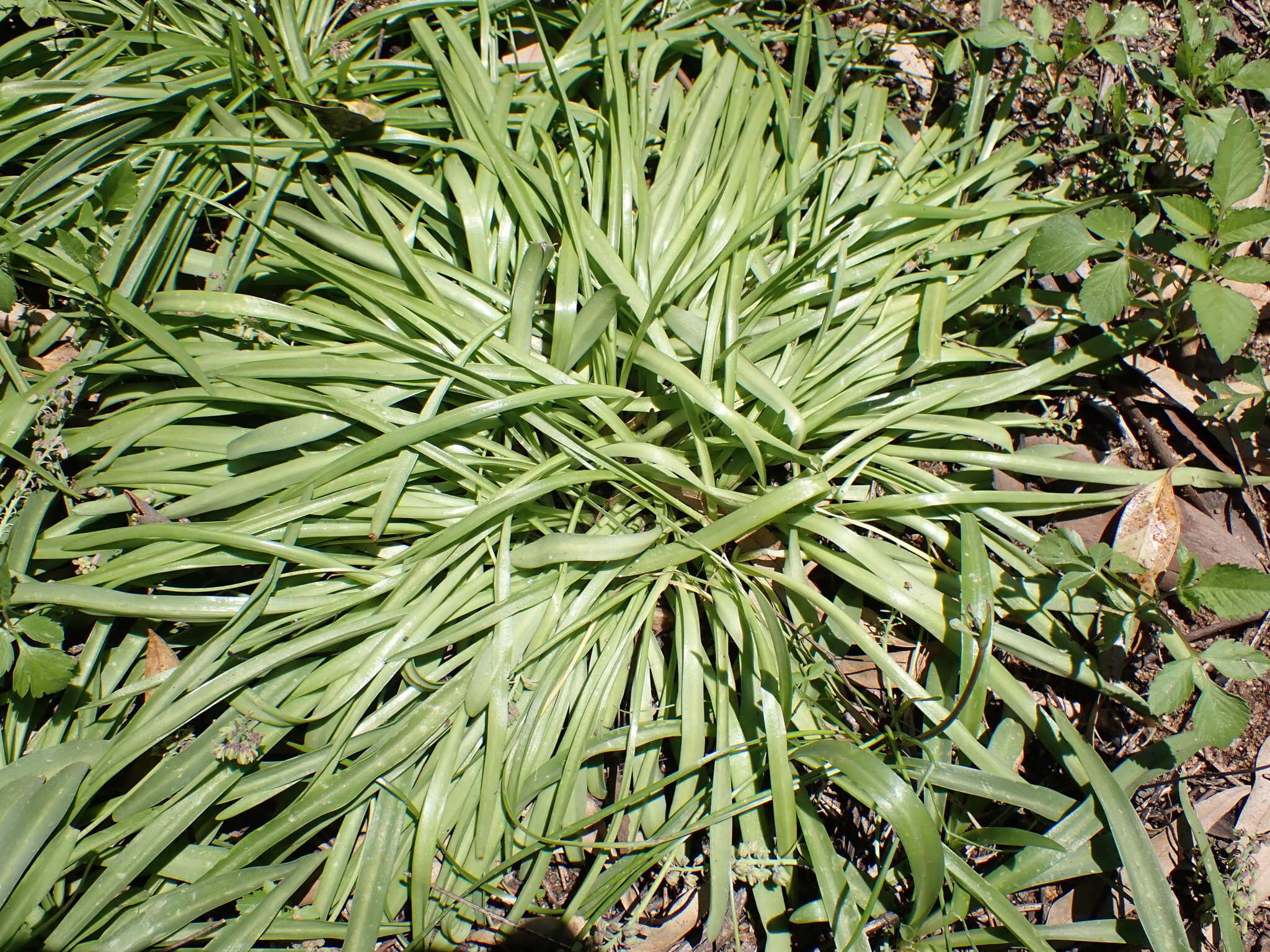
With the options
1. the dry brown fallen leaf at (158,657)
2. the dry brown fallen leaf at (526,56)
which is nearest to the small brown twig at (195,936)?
the dry brown fallen leaf at (158,657)

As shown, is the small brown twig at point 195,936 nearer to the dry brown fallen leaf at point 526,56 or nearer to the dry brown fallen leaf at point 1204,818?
the dry brown fallen leaf at point 1204,818

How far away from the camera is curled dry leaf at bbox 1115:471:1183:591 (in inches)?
65.2

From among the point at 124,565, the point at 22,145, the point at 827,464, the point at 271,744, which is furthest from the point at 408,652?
the point at 22,145

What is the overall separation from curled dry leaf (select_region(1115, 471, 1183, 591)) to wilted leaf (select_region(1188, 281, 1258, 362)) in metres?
0.33

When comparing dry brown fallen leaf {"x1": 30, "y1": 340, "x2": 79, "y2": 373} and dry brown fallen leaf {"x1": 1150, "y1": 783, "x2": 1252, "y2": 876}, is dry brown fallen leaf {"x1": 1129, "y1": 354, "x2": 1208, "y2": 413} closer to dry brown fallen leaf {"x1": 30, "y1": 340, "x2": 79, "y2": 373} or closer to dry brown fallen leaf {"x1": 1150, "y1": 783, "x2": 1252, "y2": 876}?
dry brown fallen leaf {"x1": 1150, "y1": 783, "x2": 1252, "y2": 876}

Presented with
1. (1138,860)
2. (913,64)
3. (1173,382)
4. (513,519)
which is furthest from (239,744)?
(913,64)

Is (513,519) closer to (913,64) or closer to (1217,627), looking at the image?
(1217,627)

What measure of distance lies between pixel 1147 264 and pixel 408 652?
76.1 inches

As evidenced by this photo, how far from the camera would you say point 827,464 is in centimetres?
174

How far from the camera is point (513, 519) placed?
1.72m

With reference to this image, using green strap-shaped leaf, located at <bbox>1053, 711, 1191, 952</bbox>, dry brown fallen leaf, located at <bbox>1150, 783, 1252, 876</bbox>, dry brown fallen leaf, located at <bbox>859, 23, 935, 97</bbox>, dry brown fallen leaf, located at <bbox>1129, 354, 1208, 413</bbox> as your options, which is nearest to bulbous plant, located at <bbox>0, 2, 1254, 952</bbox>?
green strap-shaped leaf, located at <bbox>1053, 711, 1191, 952</bbox>

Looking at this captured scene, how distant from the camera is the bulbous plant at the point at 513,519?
1477mm

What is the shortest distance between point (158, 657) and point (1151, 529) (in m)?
2.27

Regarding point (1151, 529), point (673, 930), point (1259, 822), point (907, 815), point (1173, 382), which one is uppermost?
point (1173, 382)
